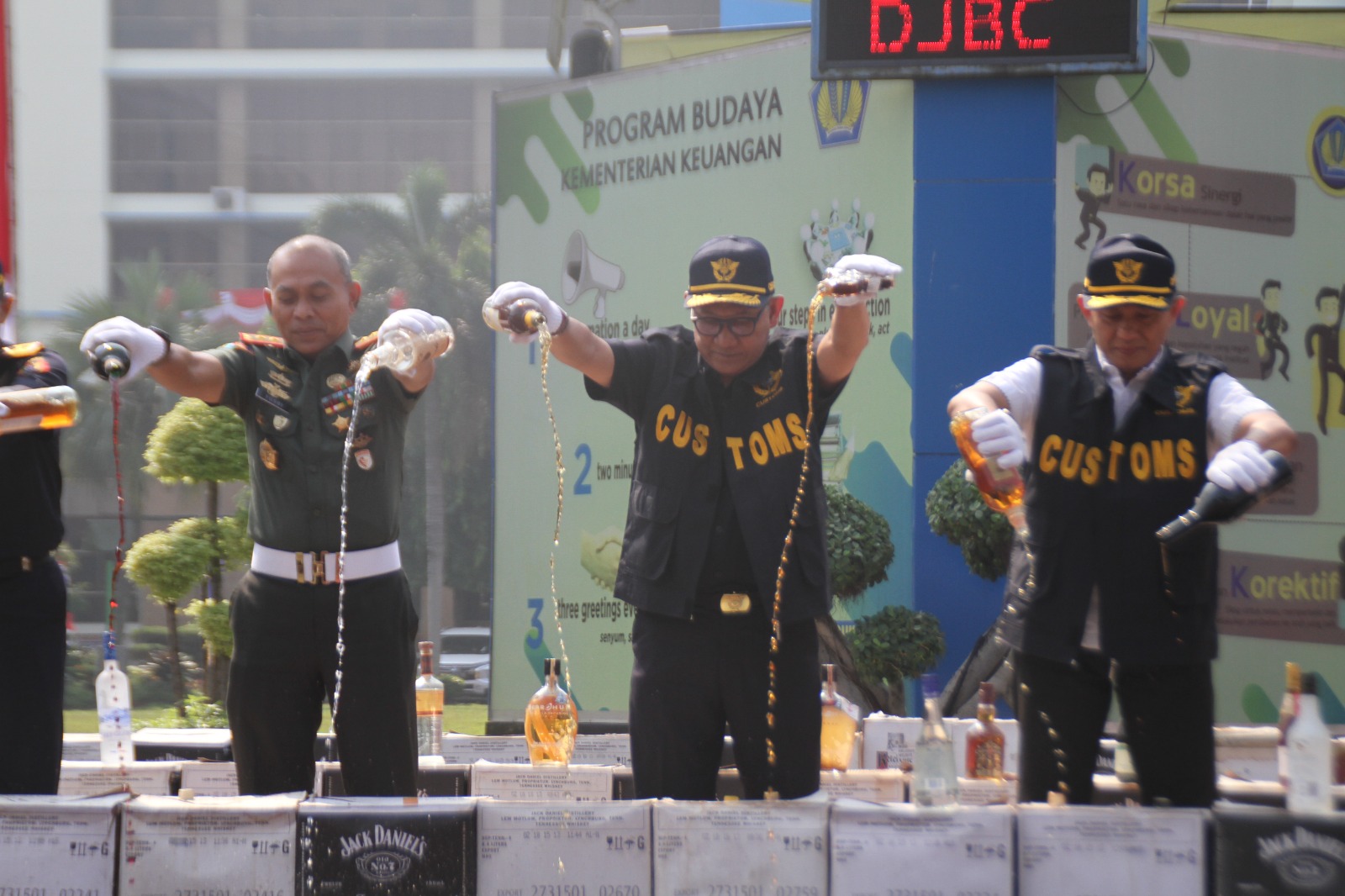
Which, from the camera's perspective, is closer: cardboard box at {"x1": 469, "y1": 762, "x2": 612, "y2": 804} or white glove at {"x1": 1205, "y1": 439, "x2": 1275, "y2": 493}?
white glove at {"x1": 1205, "y1": 439, "x2": 1275, "y2": 493}

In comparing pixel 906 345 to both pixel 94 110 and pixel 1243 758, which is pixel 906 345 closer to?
pixel 1243 758

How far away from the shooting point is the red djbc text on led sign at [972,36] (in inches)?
329

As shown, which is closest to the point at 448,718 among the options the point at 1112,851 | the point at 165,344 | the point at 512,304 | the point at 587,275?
the point at 587,275

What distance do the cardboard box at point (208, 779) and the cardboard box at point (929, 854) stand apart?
2.74m

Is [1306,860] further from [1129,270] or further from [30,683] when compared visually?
[30,683]

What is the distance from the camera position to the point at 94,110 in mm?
55906

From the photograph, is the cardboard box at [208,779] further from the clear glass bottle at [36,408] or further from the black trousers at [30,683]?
the clear glass bottle at [36,408]

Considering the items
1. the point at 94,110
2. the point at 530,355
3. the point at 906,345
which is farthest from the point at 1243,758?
the point at 94,110

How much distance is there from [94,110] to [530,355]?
52272mm

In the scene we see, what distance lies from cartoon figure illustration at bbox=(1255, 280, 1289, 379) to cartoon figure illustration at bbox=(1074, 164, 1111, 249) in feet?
4.26

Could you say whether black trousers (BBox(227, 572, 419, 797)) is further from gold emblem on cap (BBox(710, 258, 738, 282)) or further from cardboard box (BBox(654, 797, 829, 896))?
gold emblem on cap (BBox(710, 258, 738, 282))

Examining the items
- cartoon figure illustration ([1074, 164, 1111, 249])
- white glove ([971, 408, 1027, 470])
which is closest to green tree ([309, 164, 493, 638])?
cartoon figure illustration ([1074, 164, 1111, 249])

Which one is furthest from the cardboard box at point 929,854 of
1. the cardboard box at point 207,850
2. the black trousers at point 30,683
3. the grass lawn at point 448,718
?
the grass lawn at point 448,718

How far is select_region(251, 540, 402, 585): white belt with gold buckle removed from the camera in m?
3.83
